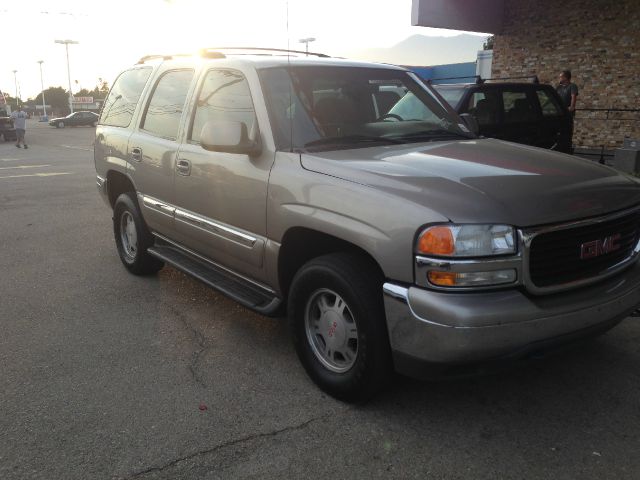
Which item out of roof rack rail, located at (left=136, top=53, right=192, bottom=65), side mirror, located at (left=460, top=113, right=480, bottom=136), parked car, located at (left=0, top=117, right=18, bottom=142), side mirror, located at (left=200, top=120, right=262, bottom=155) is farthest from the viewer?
parked car, located at (left=0, top=117, right=18, bottom=142)

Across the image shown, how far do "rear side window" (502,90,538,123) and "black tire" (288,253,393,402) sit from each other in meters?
6.18

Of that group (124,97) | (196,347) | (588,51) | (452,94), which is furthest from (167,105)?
(588,51)

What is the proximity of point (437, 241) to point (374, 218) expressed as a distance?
32cm

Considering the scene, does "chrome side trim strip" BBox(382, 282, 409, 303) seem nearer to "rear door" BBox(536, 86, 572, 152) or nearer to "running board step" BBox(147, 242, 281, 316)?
"running board step" BBox(147, 242, 281, 316)

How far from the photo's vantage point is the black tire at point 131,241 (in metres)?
5.10

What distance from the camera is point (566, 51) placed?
15828 mm

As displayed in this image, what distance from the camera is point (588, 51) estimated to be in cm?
1535

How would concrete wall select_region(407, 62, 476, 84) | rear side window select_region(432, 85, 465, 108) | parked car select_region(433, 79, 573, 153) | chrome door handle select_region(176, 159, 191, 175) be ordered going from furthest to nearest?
concrete wall select_region(407, 62, 476, 84)
parked car select_region(433, 79, 573, 153)
rear side window select_region(432, 85, 465, 108)
chrome door handle select_region(176, 159, 191, 175)

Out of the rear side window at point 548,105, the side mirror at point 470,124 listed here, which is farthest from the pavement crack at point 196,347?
the rear side window at point 548,105

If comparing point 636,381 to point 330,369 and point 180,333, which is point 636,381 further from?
point 180,333

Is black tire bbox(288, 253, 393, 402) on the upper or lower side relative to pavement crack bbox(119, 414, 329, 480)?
upper

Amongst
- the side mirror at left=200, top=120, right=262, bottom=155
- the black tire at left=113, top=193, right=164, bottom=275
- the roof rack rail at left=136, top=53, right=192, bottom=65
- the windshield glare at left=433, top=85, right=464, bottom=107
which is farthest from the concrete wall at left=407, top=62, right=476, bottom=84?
the side mirror at left=200, top=120, right=262, bottom=155

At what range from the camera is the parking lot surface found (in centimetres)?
263

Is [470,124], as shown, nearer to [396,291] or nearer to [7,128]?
[396,291]
